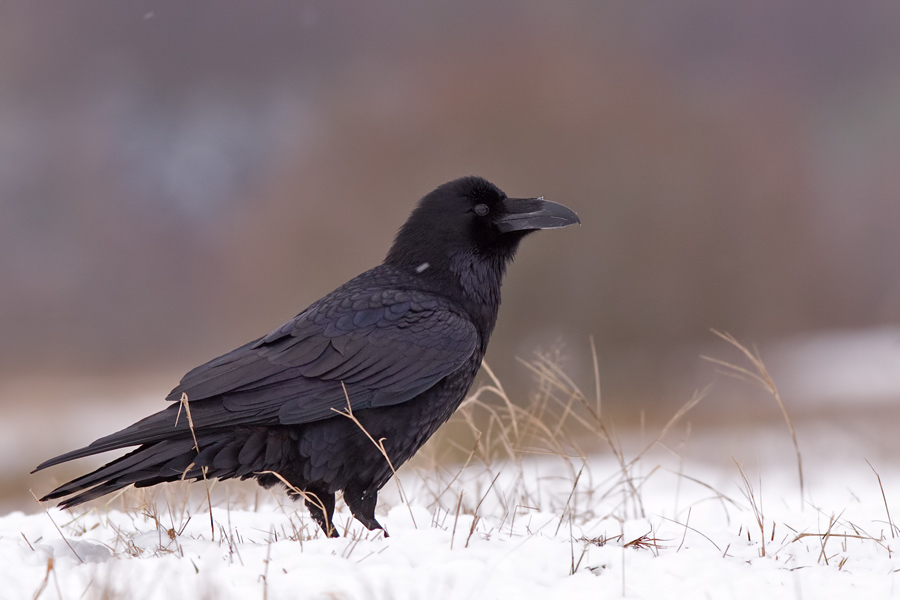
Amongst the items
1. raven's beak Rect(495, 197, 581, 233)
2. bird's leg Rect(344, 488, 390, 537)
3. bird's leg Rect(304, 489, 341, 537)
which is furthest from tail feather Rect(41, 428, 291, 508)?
raven's beak Rect(495, 197, 581, 233)

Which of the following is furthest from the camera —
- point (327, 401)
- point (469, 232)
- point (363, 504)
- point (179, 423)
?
point (469, 232)

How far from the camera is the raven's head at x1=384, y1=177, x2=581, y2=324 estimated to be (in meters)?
4.28

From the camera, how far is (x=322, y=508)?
3543mm

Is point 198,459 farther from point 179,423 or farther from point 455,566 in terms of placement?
point 455,566

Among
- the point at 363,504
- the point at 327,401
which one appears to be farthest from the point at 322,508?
the point at 327,401

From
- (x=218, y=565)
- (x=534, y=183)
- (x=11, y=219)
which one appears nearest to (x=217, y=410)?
(x=218, y=565)

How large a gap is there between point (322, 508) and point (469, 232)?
5.62ft

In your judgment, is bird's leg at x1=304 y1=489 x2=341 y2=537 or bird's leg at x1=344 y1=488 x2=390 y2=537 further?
bird's leg at x1=344 y1=488 x2=390 y2=537

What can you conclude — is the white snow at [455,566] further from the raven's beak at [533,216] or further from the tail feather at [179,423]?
the raven's beak at [533,216]

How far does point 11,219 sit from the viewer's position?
95.6 feet

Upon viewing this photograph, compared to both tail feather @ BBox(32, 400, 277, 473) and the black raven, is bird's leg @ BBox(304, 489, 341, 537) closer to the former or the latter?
the black raven

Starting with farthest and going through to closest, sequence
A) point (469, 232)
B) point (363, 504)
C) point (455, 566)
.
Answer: point (469, 232)
point (363, 504)
point (455, 566)

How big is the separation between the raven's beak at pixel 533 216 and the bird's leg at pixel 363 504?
1.66m

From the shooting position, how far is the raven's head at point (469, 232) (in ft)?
14.0
